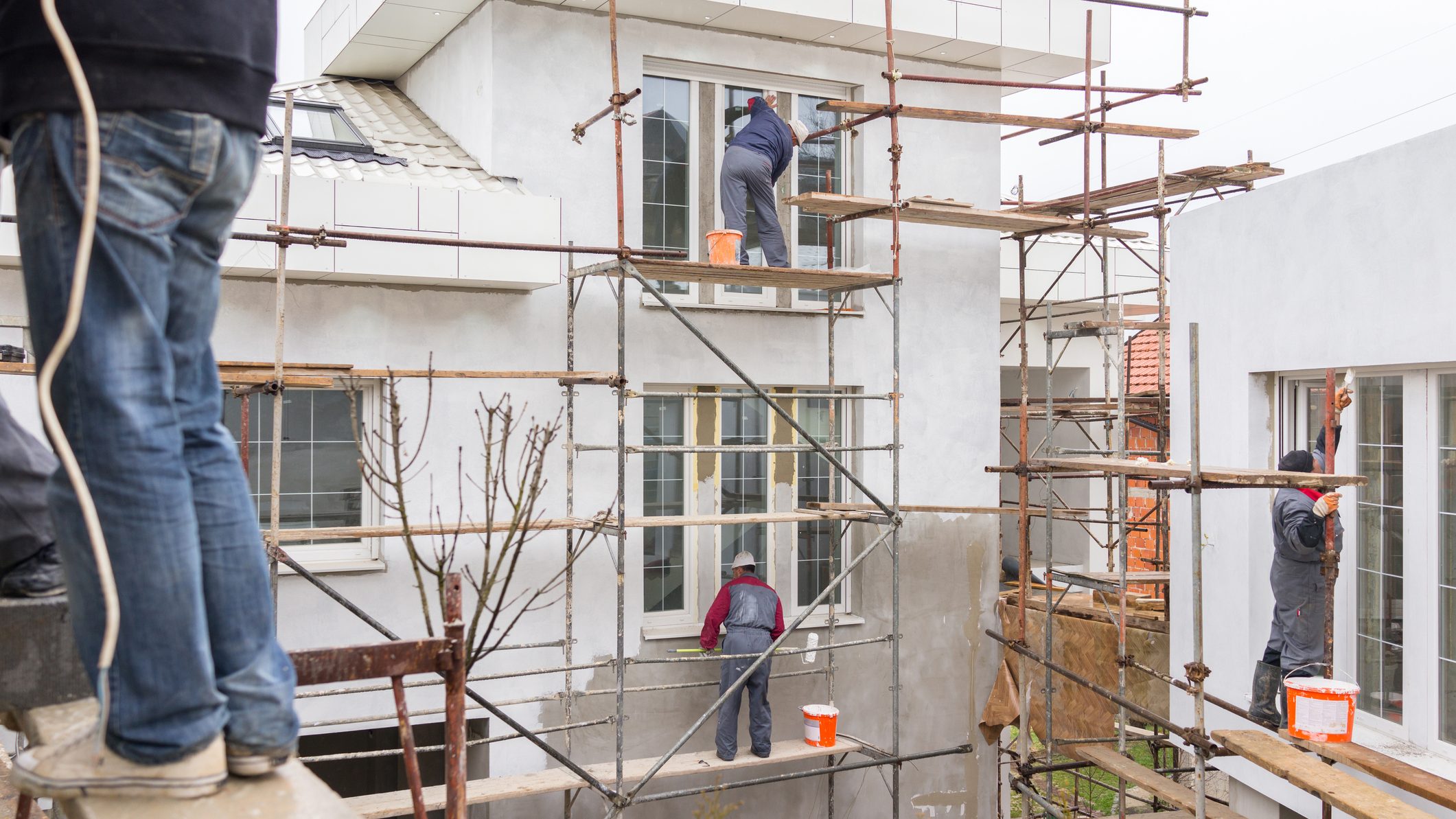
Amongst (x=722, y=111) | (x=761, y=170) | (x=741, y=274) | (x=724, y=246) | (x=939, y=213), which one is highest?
(x=722, y=111)

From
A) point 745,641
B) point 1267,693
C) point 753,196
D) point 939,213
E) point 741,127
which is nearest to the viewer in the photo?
point 1267,693

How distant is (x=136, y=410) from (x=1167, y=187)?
9.33 m

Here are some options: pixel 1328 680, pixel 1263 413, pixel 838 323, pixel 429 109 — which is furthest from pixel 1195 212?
pixel 429 109

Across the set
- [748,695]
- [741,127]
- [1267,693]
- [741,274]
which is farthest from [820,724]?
[741,127]

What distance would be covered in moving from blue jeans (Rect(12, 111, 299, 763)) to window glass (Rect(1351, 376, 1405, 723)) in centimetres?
657

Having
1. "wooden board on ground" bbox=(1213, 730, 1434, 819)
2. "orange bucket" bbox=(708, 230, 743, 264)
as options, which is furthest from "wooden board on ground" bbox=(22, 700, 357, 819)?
"orange bucket" bbox=(708, 230, 743, 264)

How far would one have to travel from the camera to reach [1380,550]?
6676 mm

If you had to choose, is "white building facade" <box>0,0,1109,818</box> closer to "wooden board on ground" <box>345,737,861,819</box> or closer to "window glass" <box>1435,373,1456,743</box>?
"wooden board on ground" <box>345,737,861,819</box>

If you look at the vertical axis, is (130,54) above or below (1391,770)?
above

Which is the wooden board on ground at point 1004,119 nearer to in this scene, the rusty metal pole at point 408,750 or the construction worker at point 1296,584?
the construction worker at point 1296,584

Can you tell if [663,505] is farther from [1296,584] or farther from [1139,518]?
[1139,518]

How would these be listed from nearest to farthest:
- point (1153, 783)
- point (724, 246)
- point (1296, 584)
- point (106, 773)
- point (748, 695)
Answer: point (106, 773)
point (1296, 584)
point (1153, 783)
point (724, 246)
point (748, 695)

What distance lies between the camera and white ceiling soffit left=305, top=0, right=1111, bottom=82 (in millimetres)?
8477

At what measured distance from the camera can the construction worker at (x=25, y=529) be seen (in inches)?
83.8
